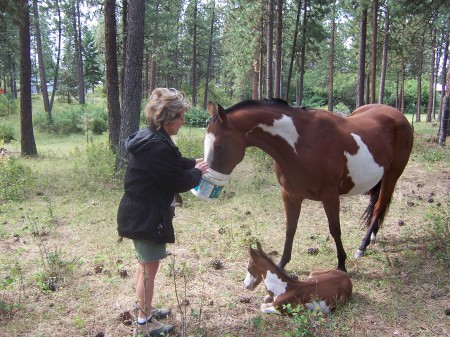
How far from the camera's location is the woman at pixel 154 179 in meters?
2.70

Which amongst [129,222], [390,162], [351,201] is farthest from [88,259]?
[351,201]

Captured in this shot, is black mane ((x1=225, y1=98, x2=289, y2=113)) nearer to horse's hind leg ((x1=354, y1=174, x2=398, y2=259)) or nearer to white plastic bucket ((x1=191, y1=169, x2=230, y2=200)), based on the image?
white plastic bucket ((x1=191, y1=169, x2=230, y2=200))

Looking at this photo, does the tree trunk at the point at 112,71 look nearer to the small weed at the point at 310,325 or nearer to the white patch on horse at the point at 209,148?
the white patch on horse at the point at 209,148

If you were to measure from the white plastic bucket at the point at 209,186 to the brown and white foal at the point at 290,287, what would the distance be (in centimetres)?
59

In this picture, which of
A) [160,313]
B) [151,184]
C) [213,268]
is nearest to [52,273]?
[160,313]

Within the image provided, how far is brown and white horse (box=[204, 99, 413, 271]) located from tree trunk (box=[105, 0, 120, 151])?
6415 mm

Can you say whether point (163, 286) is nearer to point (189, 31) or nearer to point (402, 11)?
point (402, 11)

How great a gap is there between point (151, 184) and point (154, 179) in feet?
0.15

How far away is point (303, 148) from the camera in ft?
12.2

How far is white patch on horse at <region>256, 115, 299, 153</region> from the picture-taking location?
12.1ft

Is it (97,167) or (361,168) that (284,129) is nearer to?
(361,168)

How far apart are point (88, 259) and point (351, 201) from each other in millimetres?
4700

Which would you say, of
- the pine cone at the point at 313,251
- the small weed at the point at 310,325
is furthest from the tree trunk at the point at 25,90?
the small weed at the point at 310,325

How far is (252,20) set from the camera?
63.4 ft
